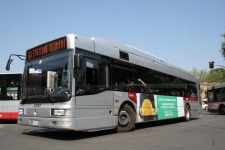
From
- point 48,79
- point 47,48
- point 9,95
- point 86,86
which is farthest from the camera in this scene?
point 9,95

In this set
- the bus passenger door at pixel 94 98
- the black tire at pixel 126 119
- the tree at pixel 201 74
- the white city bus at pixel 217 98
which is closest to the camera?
the bus passenger door at pixel 94 98

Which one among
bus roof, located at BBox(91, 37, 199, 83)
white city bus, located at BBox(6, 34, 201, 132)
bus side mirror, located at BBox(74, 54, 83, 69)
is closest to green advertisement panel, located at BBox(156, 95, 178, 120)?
white city bus, located at BBox(6, 34, 201, 132)

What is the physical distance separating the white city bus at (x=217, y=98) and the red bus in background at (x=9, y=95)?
18.9m

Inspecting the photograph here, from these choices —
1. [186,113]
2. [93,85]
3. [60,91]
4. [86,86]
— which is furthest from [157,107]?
[60,91]

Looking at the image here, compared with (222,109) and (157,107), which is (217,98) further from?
(157,107)

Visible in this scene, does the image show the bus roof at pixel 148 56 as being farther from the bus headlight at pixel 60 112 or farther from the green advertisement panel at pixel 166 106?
the bus headlight at pixel 60 112

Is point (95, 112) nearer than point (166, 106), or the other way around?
point (95, 112)

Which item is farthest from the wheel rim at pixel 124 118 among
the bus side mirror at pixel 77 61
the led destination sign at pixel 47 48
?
the led destination sign at pixel 47 48

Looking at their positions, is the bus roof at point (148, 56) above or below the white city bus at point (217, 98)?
above

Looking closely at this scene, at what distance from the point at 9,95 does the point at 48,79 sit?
8388 millimetres

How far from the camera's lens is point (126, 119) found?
10.3 meters

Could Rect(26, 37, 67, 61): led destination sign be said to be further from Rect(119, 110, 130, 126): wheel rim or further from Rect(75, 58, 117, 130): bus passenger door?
Rect(119, 110, 130, 126): wheel rim

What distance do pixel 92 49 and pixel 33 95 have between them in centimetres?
249

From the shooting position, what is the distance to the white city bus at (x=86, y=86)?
8.11 m
